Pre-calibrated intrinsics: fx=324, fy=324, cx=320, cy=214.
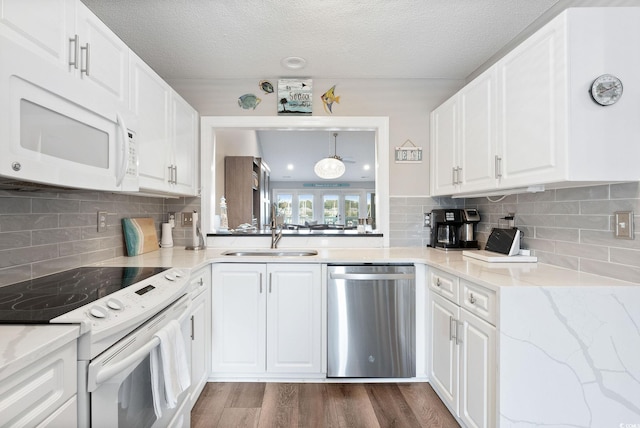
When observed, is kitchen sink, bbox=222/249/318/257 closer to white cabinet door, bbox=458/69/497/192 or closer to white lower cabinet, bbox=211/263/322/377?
white lower cabinet, bbox=211/263/322/377

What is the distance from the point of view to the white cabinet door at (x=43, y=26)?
1.02 metres

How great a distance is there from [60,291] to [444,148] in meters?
A: 2.53

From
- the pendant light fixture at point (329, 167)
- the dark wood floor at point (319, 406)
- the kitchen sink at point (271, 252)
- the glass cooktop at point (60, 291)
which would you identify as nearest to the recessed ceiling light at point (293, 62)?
the kitchen sink at point (271, 252)

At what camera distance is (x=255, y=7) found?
1.87 metres

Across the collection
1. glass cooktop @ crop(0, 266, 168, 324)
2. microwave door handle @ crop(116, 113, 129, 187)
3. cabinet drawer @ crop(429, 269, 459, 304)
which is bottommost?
cabinet drawer @ crop(429, 269, 459, 304)

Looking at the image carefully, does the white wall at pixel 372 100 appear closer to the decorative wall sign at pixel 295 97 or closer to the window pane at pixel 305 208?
the decorative wall sign at pixel 295 97

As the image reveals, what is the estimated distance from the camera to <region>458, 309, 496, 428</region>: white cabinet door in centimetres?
144

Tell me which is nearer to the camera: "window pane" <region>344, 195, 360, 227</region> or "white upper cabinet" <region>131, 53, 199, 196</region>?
"white upper cabinet" <region>131, 53, 199, 196</region>

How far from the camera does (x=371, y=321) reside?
2.18 meters

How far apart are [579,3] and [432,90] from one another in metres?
1.20

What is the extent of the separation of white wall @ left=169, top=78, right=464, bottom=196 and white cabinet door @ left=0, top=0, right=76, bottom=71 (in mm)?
1519

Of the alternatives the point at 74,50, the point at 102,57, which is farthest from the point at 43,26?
the point at 102,57

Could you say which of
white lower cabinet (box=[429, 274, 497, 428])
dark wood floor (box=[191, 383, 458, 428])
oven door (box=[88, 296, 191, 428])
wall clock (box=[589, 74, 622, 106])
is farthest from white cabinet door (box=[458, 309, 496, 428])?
oven door (box=[88, 296, 191, 428])

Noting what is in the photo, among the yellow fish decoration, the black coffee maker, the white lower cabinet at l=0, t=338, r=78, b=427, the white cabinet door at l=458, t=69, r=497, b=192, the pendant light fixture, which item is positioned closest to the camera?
the white lower cabinet at l=0, t=338, r=78, b=427
